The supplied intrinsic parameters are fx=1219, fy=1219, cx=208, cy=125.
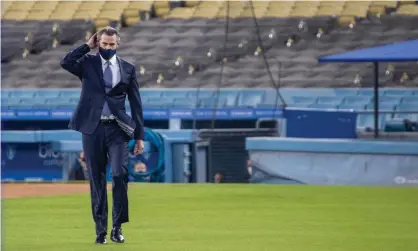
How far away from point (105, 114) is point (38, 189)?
8.69 m

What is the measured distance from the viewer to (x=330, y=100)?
2409 cm

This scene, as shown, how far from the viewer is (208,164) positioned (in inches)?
795

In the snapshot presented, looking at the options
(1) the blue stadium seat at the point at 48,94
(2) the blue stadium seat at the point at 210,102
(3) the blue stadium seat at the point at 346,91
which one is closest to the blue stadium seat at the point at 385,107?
(3) the blue stadium seat at the point at 346,91

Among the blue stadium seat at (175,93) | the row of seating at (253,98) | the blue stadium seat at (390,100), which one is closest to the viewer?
the blue stadium seat at (390,100)

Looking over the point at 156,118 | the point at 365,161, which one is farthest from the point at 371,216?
the point at 156,118

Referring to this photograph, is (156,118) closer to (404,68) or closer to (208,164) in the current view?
(208,164)

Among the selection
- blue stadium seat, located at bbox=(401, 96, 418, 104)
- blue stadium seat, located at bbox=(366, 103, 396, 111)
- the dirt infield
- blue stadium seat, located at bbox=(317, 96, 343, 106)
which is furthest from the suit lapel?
blue stadium seat, located at bbox=(317, 96, 343, 106)

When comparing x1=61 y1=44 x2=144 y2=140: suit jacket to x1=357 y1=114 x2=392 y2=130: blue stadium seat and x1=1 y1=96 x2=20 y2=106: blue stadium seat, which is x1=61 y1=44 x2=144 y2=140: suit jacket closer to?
x1=357 y1=114 x2=392 y2=130: blue stadium seat

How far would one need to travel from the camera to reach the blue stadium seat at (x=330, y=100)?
23783 millimetres

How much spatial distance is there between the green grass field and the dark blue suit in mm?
353

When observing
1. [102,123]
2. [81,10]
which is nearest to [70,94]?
[81,10]

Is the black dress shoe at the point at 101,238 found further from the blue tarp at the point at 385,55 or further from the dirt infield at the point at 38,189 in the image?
the blue tarp at the point at 385,55

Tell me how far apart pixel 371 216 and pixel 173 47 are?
20665 mm

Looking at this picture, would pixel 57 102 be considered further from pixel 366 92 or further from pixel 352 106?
pixel 352 106
